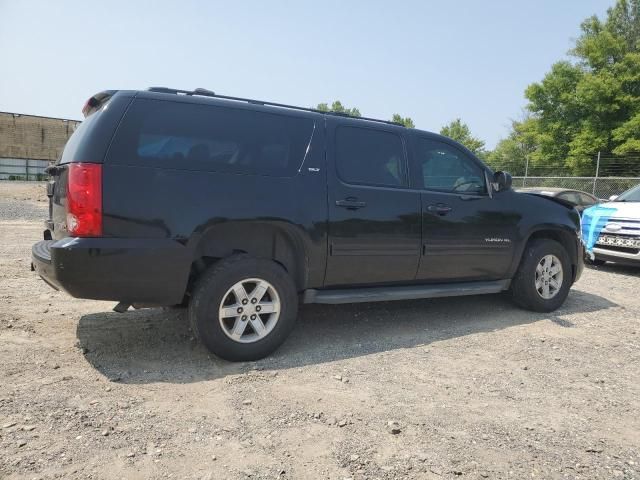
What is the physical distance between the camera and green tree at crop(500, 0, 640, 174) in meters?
31.5

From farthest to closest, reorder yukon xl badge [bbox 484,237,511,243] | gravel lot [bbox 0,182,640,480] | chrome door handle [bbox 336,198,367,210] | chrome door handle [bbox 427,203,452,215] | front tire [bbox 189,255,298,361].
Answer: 1. yukon xl badge [bbox 484,237,511,243]
2. chrome door handle [bbox 427,203,452,215]
3. chrome door handle [bbox 336,198,367,210]
4. front tire [bbox 189,255,298,361]
5. gravel lot [bbox 0,182,640,480]

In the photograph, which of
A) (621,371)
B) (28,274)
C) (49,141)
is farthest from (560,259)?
(49,141)

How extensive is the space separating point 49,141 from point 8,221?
37278 millimetres

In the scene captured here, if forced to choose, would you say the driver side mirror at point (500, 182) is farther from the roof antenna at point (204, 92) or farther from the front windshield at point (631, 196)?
the front windshield at point (631, 196)

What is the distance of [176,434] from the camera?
8.54 ft

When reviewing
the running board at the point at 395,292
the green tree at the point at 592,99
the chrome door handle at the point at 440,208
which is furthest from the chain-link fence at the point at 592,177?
the chrome door handle at the point at 440,208

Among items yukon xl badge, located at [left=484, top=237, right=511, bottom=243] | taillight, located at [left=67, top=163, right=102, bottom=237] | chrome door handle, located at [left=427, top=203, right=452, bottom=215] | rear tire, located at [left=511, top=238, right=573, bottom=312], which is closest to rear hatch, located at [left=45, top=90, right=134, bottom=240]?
taillight, located at [left=67, top=163, right=102, bottom=237]

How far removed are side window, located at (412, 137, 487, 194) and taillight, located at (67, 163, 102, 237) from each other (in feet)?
8.95

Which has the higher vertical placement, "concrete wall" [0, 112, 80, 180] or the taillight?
"concrete wall" [0, 112, 80, 180]

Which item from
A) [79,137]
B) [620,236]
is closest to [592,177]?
[620,236]

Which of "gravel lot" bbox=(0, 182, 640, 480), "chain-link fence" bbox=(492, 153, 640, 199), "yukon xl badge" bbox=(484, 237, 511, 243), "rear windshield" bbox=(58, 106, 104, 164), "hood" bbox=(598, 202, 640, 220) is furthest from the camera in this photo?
"chain-link fence" bbox=(492, 153, 640, 199)

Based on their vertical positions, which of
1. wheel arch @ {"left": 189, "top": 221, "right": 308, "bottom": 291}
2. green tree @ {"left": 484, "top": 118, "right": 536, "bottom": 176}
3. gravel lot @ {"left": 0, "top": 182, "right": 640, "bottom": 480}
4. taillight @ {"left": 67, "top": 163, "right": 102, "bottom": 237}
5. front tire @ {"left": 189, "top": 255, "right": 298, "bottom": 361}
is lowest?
gravel lot @ {"left": 0, "top": 182, "right": 640, "bottom": 480}

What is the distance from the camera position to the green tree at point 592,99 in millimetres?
31469

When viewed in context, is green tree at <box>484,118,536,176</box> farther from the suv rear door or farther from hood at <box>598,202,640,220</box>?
the suv rear door
